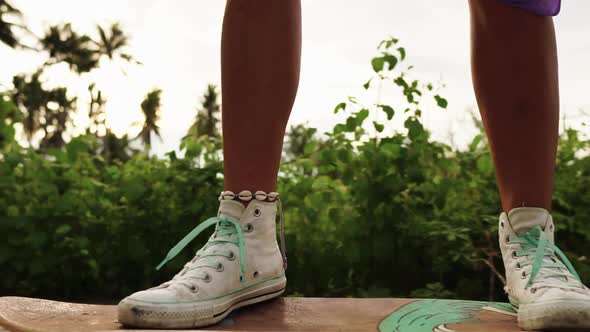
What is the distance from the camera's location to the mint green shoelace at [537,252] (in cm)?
147

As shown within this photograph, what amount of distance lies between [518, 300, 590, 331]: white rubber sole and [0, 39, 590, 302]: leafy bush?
1.06 metres

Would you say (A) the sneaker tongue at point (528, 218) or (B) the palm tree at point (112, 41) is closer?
(A) the sneaker tongue at point (528, 218)

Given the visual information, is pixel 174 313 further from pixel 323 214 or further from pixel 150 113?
pixel 150 113

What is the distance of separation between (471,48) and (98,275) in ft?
6.38

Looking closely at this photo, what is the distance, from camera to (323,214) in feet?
9.32

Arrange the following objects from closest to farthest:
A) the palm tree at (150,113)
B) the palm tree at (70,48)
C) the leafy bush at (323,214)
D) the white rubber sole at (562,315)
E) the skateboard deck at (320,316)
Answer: the white rubber sole at (562,315) < the skateboard deck at (320,316) < the leafy bush at (323,214) < the palm tree at (70,48) < the palm tree at (150,113)

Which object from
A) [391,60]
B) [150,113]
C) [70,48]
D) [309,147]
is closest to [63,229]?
Result: [309,147]

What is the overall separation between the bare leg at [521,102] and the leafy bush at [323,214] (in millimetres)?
891

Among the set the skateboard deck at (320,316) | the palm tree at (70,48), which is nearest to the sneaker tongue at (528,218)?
the skateboard deck at (320,316)

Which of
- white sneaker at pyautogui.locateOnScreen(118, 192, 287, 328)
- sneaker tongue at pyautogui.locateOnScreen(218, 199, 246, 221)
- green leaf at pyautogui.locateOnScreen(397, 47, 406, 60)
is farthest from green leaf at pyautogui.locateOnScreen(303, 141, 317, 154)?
sneaker tongue at pyautogui.locateOnScreen(218, 199, 246, 221)

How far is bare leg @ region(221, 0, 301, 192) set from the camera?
1559mm

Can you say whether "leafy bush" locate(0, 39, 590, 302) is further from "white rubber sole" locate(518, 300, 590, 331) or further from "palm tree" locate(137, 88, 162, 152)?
"palm tree" locate(137, 88, 162, 152)

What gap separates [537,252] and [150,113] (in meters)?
44.3

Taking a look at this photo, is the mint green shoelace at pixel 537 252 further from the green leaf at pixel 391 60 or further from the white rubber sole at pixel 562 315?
the green leaf at pixel 391 60
